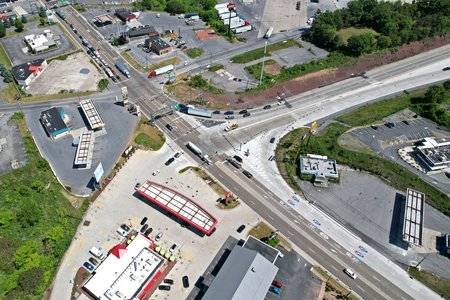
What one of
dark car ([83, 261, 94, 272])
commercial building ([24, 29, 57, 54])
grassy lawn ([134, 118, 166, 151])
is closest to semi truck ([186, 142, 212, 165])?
grassy lawn ([134, 118, 166, 151])

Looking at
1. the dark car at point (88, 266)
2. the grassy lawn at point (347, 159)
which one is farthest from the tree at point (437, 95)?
the dark car at point (88, 266)

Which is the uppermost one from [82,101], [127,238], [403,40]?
[403,40]

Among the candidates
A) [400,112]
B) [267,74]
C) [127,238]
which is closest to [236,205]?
[127,238]

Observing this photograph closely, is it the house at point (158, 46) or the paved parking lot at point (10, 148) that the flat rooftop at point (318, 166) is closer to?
the house at point (158, 46)

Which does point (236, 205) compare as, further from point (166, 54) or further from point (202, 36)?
point (202, 36)

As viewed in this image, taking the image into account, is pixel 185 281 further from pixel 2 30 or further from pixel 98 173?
pixel 2 30

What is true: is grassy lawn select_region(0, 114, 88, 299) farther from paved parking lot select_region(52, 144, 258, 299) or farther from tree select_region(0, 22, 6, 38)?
tree select_region(0, 22, 6, 38)
